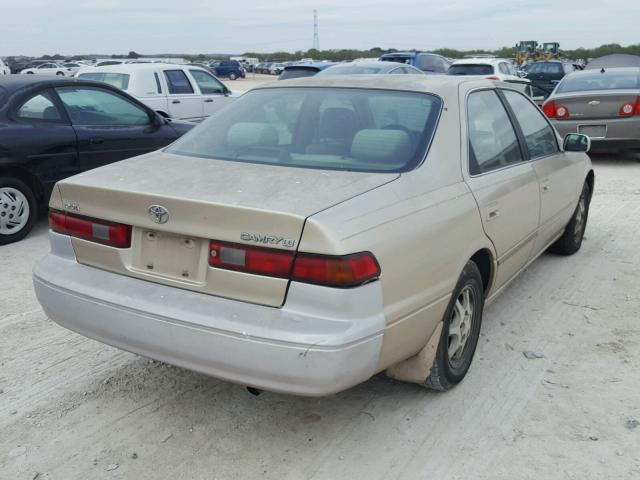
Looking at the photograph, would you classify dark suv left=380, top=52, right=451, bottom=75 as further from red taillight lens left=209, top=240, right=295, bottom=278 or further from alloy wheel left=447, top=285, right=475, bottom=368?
red taillight lens left=209, top=240, right=295, bottom=278

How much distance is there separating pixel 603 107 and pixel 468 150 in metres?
7.42

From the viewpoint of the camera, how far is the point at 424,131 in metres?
3.28

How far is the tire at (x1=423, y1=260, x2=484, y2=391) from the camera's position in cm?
316

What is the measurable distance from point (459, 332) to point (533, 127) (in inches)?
74.9

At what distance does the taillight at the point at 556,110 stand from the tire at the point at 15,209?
766 cm

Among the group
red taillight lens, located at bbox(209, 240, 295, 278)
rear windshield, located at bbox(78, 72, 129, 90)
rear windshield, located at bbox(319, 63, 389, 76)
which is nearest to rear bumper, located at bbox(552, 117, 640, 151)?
rear windshield, located at bbox(319, 63, 389, 76)

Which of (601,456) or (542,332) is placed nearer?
(601,456)

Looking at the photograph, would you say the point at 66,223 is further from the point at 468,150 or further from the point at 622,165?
the point at 622,165

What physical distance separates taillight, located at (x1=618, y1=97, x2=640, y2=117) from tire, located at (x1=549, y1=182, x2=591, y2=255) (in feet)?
14.8

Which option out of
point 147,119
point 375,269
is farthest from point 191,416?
point 147,119

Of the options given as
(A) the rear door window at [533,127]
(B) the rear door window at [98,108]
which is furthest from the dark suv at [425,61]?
(A) the rear door window at [533,127]

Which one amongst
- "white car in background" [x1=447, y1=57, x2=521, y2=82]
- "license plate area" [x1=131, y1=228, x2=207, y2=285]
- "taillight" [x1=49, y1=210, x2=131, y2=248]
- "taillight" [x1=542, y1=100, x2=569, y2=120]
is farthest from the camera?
"white car in background" [x1=447, y1=57, x2=521, y2=82]

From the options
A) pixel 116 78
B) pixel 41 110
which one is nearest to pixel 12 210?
pixel 41 110

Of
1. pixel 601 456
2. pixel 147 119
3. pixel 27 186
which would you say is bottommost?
pixel 601 456
